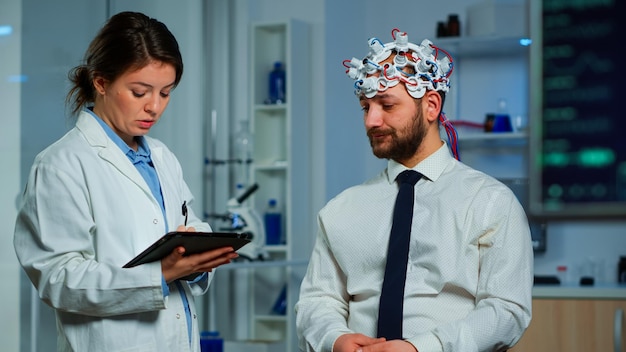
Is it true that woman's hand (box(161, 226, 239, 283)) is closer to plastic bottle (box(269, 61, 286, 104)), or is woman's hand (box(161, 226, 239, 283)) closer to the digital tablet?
the digital tablet

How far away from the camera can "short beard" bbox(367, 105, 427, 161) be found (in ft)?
5.49

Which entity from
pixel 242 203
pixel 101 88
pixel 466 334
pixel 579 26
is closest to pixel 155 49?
pixel 101 88

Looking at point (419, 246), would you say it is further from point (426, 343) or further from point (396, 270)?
point (426, 343)

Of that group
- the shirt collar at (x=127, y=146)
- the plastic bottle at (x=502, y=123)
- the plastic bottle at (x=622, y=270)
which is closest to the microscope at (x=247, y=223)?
the plastic bottle at (x=502, y=123)

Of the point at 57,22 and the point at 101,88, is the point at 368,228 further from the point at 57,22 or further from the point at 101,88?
the point at 57,22

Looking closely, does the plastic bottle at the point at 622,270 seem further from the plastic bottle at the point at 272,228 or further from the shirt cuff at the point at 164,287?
the shirt cuff at the point at 164,287

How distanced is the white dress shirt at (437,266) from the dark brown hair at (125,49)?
470 millimetres

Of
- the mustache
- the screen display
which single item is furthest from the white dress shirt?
the screen display

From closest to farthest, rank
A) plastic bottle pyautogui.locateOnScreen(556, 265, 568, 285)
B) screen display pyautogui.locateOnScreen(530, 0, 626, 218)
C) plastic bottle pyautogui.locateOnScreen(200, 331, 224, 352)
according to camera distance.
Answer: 1. plastic bottle pyautogui.locateOnScreen(200, 331, 224, 352)
2. screen display pyautogui.locateOnScreen(530, 0, 626, 218)
3. plastic bottle pyautogui.locateOnScreen(556, 265, 568, 285)

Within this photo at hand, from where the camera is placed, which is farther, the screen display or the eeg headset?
the screen display

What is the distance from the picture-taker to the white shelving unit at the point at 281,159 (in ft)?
13.8

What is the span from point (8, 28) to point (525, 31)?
2391 mm

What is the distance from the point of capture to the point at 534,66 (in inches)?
156

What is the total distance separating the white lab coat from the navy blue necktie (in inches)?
16.1
